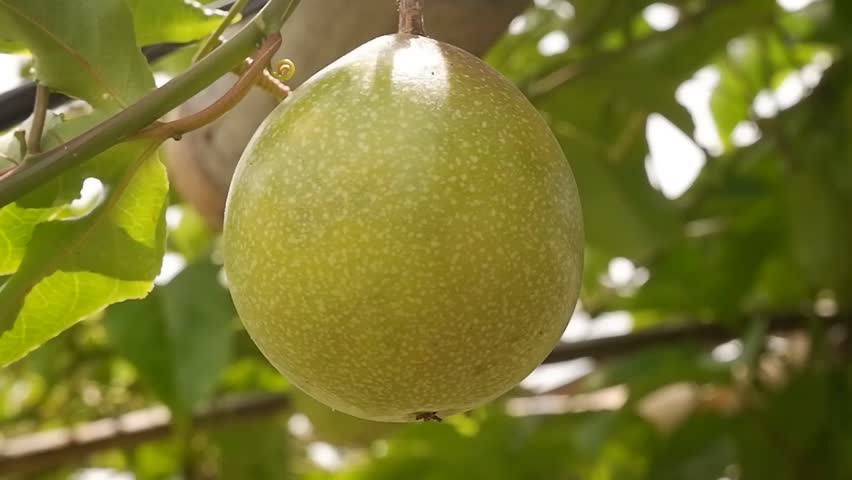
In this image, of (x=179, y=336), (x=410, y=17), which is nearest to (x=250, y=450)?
(x=179, y=336)

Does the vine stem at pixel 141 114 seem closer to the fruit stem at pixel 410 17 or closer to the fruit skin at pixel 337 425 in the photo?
the fruit stem at pixel 410 17

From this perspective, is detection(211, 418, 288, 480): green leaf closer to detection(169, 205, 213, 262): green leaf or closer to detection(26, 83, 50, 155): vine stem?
detection(169, 205, 213, 262): green leaf

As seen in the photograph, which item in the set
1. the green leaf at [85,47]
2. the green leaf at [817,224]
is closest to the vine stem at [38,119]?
the green leaf at [85,47]

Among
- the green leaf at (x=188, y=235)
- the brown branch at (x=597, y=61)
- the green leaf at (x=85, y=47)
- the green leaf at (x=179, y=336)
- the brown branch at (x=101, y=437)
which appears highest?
the brown branch at (x=597, y=61)

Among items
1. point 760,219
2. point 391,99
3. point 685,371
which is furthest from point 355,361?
point 760,219

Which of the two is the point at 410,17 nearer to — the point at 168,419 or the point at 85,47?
the point at 85,47

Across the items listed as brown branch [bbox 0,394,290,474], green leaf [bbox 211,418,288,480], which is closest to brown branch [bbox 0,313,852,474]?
brown branch [bbox 0,394,290,474]

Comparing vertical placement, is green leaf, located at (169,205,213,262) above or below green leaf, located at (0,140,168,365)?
above
